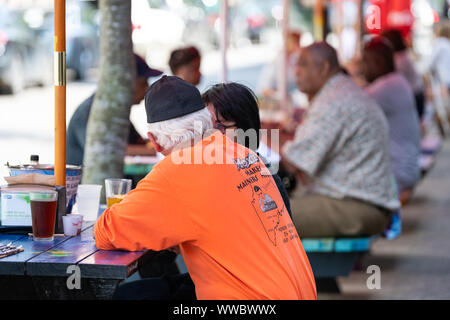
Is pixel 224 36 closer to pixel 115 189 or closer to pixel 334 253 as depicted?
pixel 334 253

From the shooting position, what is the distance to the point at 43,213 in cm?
273

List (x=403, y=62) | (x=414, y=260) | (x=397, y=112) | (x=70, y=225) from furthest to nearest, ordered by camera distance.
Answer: (x=403, y=62)
(x=397, y=112)
(x=414, y=260)
(x=70, y=225)

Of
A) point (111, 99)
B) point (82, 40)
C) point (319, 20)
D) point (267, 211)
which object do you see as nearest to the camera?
point (267, 211)

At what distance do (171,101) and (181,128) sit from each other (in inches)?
3.9

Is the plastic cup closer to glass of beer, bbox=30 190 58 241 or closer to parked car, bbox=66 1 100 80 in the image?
glass of beer, bbox=30 190 58 241

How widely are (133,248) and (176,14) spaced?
2468cm

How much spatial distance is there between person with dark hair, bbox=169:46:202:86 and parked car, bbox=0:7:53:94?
12.0m

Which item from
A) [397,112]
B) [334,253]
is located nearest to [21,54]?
[397,112]

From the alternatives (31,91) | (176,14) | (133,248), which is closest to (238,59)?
(176,14)

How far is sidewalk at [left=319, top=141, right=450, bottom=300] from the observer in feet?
17.3

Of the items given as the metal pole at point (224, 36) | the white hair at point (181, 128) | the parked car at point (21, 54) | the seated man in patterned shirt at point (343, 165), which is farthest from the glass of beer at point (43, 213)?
the parked car at point (21, 54)

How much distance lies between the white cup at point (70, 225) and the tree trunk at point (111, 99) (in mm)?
1380

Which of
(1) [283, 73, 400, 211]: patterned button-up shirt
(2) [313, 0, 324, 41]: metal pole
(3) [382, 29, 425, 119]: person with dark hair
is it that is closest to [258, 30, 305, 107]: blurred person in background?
(2) [313, 0, 324, 41]: metal pole

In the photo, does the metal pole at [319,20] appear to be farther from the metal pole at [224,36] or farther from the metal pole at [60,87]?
the metal pole at [60,87]
